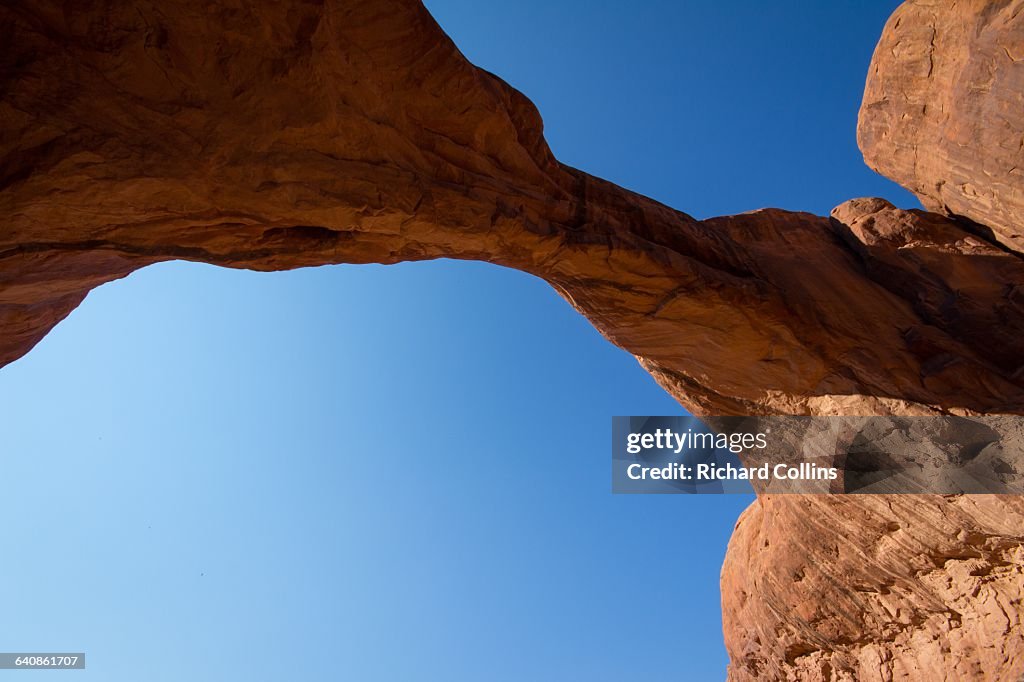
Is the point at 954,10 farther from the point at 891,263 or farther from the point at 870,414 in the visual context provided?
the point at 870,414

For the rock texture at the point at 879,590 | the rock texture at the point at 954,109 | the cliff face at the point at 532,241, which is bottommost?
the rock texture at the point at 879,590

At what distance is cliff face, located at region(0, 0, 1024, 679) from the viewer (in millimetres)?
6207

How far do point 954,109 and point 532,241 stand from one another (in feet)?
25.5

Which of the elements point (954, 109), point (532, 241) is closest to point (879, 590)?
point (954, 109)

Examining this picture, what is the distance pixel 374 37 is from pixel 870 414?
411 inches

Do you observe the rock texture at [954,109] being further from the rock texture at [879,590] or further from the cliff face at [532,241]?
the rock texture at [879,590]

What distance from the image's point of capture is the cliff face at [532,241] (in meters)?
6.21

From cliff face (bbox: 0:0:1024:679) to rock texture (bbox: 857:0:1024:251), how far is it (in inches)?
18.6

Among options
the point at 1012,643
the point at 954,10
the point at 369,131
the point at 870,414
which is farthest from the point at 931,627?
the point at 369,131

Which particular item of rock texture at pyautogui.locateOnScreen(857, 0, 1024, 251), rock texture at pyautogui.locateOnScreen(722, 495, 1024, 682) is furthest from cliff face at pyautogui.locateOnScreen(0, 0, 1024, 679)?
rock texture at pyautogui.locateOnScreen(857, 0, 1024, 251)

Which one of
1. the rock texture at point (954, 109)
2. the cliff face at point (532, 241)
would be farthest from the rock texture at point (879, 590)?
the rock texture at point (954, 109)

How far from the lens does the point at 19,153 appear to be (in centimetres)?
570

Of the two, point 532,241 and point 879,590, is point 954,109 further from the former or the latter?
point 879,590

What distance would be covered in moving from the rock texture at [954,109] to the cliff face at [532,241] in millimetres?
472
